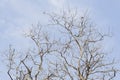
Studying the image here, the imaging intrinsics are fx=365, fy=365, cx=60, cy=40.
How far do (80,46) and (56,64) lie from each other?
2.04 meters

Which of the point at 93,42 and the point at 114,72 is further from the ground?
the point at 93,42

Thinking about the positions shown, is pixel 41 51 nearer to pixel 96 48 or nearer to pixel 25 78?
pixel 25 78

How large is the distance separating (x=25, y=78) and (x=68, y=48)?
3491 millimetres

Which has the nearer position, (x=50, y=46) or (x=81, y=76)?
(x=81, y=76)

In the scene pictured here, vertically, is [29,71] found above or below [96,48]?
below

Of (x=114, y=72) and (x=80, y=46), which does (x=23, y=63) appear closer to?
(x=80, y=46)

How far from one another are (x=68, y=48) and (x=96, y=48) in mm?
1859

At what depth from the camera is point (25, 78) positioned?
24.3m

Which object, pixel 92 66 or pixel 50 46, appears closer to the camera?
pixel 92 66

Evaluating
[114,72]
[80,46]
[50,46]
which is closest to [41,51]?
[50,46]

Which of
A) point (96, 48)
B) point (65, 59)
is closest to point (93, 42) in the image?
point (96, 48)

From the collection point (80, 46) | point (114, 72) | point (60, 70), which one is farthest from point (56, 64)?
point (114, 72)

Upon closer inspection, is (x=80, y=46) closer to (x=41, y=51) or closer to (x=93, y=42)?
(x=93, y=42)

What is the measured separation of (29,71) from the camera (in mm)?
24125
